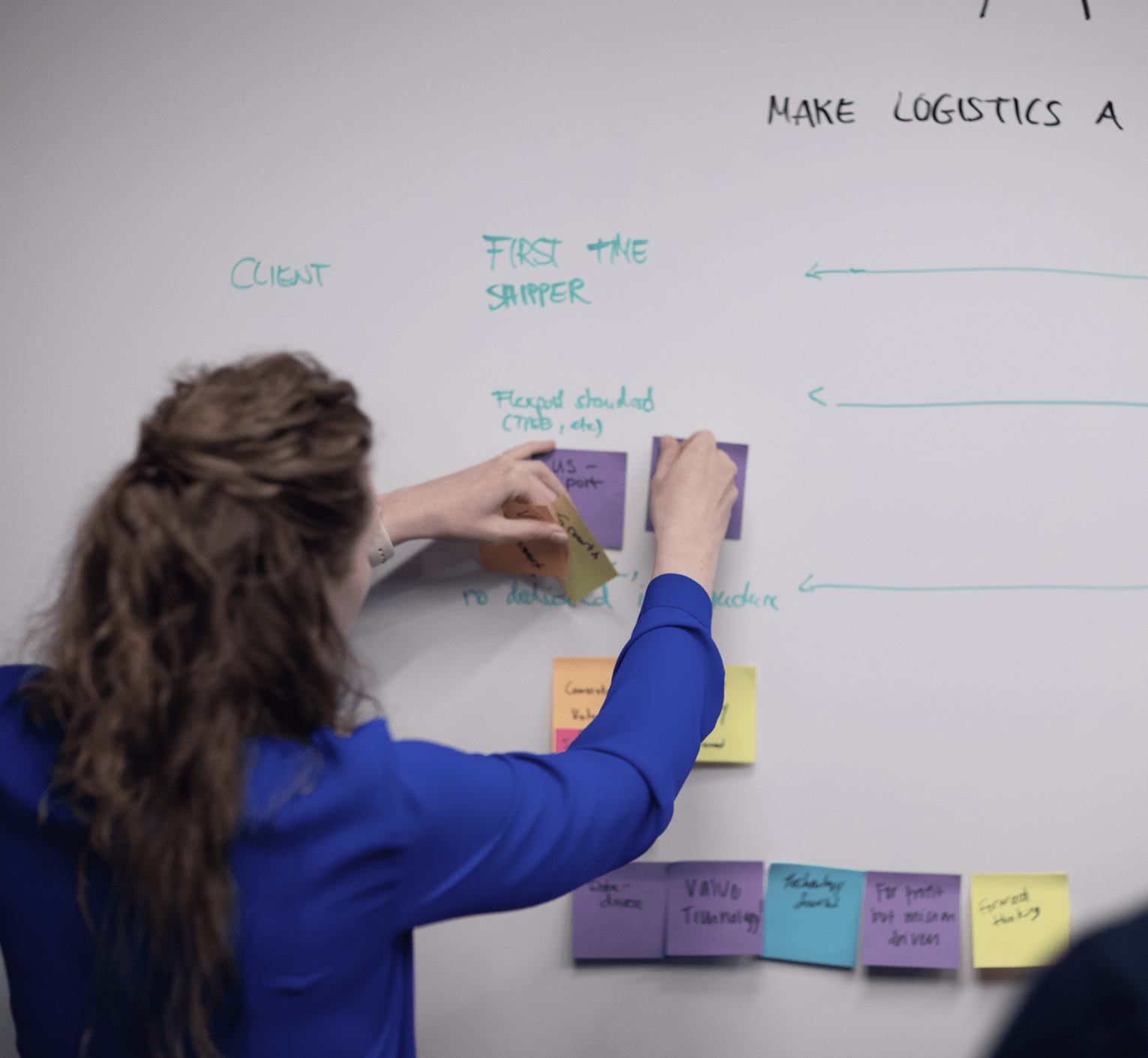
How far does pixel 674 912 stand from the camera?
890 millimetres

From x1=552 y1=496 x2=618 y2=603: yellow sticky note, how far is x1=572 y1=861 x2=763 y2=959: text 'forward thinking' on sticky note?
34 cm

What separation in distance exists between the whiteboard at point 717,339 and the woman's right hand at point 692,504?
0.13 feet

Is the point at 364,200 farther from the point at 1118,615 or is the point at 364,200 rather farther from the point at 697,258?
the point at 1118,615

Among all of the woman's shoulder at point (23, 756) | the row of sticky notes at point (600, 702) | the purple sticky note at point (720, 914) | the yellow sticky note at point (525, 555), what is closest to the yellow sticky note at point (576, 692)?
the row of sticky notes at point (600, 702)

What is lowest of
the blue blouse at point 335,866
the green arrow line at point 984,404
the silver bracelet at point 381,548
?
the blue blouse at point 335,866

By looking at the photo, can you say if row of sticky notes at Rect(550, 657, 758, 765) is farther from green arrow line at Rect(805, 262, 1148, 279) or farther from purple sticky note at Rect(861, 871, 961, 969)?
green arrow line at Rect(805, 262, 1148, 279)

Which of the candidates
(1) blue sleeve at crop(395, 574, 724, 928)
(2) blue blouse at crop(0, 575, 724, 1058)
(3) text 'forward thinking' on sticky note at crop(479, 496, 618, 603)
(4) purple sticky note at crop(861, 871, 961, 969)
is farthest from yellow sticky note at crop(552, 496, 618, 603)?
(4) purple sticky note at crop(861, 871, 961, 969)

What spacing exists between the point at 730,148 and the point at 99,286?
2.43ft

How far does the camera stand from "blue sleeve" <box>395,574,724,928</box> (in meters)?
0.53

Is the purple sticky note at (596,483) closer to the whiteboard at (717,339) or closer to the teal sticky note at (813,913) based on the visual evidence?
the whiteboard at (717,339)

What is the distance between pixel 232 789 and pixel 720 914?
639 mm

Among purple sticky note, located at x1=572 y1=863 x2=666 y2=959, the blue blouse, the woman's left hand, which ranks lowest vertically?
purple sticky note, located at x1=572 y1=863 x2=666 y2=959

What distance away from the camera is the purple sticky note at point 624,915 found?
888mm

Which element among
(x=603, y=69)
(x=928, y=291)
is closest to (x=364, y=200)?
(x=603, y=69)
